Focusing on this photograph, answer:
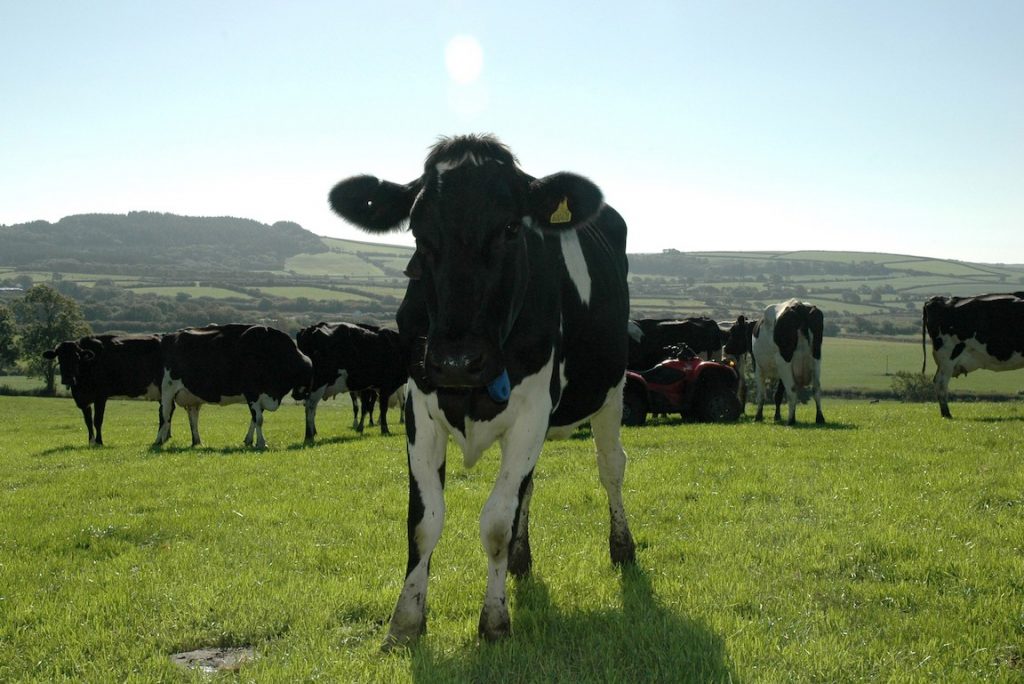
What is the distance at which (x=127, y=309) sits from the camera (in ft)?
Answer: 294

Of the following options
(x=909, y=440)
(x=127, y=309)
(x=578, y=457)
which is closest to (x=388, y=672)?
(x=578, y=457)

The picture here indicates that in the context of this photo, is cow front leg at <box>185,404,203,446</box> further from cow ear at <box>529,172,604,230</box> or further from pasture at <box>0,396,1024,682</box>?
cow ear at <box>529,172,604,230</box>

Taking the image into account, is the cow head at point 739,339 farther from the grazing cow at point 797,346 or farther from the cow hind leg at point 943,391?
the cow hind leg at point 943,391

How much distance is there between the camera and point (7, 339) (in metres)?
59.5

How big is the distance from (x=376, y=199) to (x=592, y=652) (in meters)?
2.91

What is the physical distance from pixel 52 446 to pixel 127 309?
3009 inches

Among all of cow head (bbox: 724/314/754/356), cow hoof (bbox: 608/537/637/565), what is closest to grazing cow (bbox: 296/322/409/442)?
cow head (bbox: 724/314/754/356)

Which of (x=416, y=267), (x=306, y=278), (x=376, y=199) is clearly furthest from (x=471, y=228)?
(x=306, y=278)

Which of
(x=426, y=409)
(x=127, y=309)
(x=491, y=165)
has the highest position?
(x=491, y=165)

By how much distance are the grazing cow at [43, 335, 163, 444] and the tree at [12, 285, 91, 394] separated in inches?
1628

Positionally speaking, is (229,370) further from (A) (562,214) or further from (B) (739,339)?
(A) (562,214)

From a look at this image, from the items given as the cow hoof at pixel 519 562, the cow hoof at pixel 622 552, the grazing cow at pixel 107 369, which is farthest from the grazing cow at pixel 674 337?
the cow hoof at pixel 519 562

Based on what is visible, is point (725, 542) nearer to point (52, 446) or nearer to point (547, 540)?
point (547, 540)

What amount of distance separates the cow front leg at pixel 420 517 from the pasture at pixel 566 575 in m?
0.15
